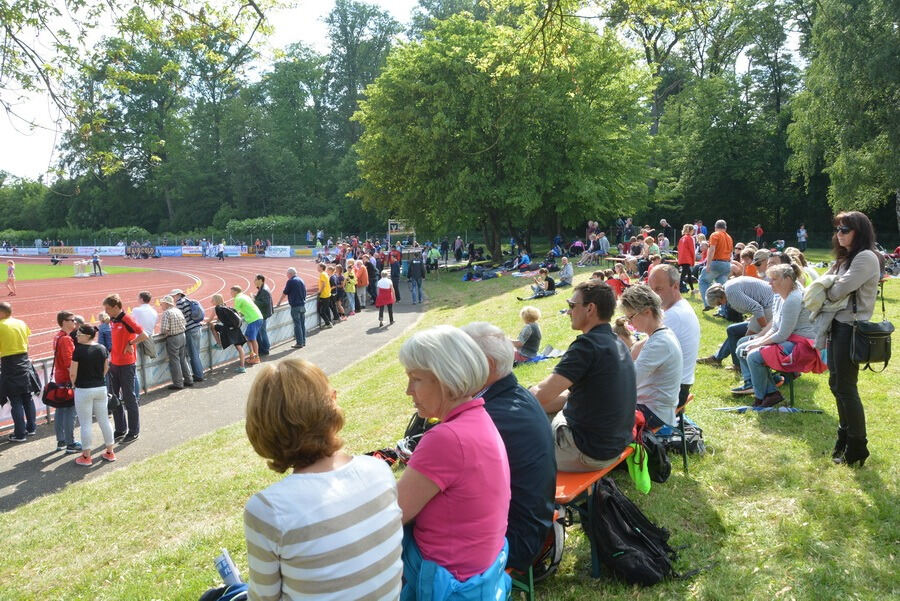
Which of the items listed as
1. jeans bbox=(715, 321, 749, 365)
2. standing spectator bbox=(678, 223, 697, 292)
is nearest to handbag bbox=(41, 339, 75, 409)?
jeans bbox=(715, 321, 749, 365)

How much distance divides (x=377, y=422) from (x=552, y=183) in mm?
23609

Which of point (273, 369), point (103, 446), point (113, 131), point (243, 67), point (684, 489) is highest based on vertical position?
point (243, 67)

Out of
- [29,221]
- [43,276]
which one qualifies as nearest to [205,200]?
[29,221]

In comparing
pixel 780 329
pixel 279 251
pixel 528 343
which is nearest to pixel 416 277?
pixel 528 343

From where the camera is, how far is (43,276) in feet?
133

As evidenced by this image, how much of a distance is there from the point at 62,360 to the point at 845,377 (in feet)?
30.2

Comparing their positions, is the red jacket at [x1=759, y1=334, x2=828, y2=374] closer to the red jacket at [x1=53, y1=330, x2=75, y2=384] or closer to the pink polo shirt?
the pink polo shirt

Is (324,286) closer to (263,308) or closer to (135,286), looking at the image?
(263,308)

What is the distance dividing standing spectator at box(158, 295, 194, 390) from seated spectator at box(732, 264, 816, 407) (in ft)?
32.0

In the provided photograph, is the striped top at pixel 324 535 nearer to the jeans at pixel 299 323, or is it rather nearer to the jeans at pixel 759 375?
the jeans at pixel 759 375

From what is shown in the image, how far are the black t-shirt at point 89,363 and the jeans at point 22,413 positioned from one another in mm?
2074

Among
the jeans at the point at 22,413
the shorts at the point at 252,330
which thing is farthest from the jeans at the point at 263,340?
the jeans at the point at 22,413

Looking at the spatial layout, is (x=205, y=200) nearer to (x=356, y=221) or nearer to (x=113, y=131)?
(x=356, y=221)

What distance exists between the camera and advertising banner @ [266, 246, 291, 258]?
55250 millimetres
